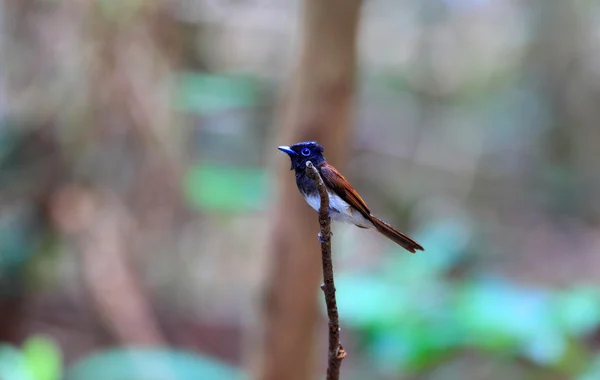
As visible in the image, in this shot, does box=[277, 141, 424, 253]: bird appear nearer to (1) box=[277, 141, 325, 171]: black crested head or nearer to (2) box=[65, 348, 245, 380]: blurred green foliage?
(1) box=[277, 141, 325, 171]: black crested head

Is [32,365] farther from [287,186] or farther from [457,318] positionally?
[457,318]

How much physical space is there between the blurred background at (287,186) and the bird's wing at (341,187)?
69.3 inches

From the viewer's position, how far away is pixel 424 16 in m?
8.79

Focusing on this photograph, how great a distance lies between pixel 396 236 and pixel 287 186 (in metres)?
1.98

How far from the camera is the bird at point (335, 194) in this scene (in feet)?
2.97

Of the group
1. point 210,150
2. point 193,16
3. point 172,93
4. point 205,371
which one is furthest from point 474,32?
point 205,371

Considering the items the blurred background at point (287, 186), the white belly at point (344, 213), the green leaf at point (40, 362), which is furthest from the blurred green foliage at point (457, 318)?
the white belly at point (344, 213)

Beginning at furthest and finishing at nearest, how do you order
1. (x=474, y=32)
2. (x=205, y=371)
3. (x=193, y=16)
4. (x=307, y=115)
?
(x=474, y=32), (x=193, y=16), (x=205, y=371), (x=307, y=115)

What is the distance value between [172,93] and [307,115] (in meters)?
2.96

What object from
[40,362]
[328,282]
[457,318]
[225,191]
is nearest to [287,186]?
[457,318]

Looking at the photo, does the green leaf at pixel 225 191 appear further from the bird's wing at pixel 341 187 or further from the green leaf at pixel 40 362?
the bird's wing at pixel 341 187

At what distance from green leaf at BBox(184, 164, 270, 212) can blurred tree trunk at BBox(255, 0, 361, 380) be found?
1961 mm

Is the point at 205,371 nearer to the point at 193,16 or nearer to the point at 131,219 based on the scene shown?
the point at 131,219

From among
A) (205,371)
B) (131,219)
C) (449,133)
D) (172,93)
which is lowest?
(205,371)
